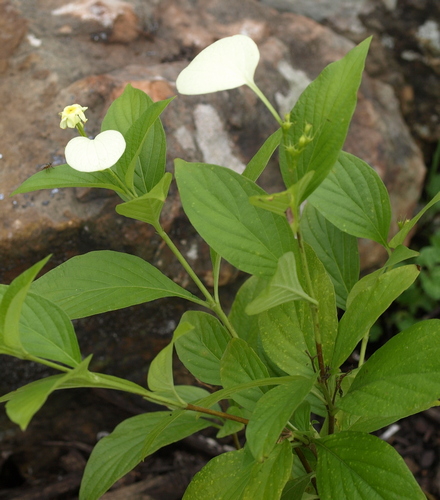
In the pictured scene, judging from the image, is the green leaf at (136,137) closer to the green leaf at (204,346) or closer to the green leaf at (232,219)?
Result: the green leaf at (232,219)

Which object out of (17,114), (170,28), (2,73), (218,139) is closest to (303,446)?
(218,139)

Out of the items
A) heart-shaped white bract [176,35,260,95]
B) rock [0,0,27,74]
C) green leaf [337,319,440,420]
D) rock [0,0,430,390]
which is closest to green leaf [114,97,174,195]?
heart-shaped white bract [176,35,260,95]

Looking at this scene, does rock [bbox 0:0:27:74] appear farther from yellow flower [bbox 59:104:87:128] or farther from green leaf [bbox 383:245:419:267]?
green leaf [bbox 383:245:419:267]

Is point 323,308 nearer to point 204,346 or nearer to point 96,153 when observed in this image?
point 204,346

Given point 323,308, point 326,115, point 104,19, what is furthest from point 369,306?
point 104,19

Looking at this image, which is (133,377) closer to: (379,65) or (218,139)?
(218,139)
